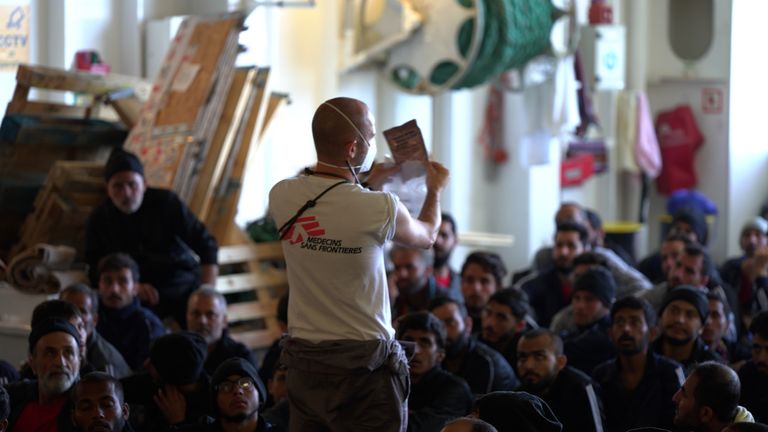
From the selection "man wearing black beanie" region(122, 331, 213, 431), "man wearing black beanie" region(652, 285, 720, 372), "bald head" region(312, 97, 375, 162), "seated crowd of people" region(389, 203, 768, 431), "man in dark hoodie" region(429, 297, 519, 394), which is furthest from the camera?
"man wearing black beanie" region(652, 285, 720, 372)

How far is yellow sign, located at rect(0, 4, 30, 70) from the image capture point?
7320 mm

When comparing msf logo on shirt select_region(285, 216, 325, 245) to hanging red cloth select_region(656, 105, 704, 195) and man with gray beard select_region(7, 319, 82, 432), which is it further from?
hanging red cloth select_region(656, 105, 704, 195)

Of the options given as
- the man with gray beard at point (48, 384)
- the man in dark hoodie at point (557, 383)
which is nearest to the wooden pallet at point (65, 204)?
the man with gray beard at point (48, 384)

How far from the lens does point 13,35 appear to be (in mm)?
7367

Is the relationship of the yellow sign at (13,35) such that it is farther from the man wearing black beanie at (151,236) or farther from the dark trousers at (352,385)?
the dark trousers at (352,385)

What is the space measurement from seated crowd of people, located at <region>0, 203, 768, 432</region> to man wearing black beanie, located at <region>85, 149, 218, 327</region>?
0.44ft

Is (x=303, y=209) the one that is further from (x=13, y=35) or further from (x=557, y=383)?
(x=13, y=35)

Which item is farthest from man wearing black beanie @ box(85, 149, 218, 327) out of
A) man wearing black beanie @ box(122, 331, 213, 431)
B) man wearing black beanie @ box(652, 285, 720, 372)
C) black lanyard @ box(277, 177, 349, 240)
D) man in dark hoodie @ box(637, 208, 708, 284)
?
man in dark hoodie @ box(637, 208, 708, 284)

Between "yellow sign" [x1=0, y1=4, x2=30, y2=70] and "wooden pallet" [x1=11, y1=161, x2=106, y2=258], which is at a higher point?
"yellow sign" [x1=0, y1=4, x2=30, y2=70]

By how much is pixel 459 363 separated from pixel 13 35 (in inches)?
132

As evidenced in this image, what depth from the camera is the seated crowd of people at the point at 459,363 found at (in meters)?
4.41

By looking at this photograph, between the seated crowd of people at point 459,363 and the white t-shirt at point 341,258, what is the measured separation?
41 cm

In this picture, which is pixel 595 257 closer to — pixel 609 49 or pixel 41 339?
pixel 41 339

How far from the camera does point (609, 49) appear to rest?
10.6 meters
